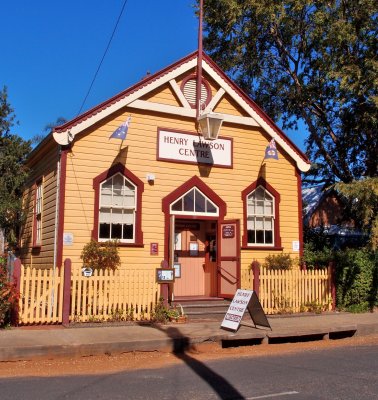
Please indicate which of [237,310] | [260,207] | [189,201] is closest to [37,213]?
[189,201]

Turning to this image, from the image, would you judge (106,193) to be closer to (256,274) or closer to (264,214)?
(256,274)

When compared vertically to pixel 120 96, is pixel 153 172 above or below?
below

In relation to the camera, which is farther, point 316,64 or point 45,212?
point 316,64

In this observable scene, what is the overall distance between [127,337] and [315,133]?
14221 mm

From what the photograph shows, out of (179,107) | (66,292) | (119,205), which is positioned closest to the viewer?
(66,292)

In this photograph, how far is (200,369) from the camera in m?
8.31

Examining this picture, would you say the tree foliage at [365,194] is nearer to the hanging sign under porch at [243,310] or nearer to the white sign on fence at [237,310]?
the hanging sign under porch at [243,310]

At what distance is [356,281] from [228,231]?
4147mm

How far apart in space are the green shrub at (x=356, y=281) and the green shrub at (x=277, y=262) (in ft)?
5.01

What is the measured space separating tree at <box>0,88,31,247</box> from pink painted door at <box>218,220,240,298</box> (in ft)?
20.7

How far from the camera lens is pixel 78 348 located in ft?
30.1

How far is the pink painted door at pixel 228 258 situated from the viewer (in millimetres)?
14055

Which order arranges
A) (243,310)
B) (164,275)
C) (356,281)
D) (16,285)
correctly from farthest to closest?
(356,281)
(164,275)
(243,310)
(16,285)

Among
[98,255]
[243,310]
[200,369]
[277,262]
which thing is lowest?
[200,369]
